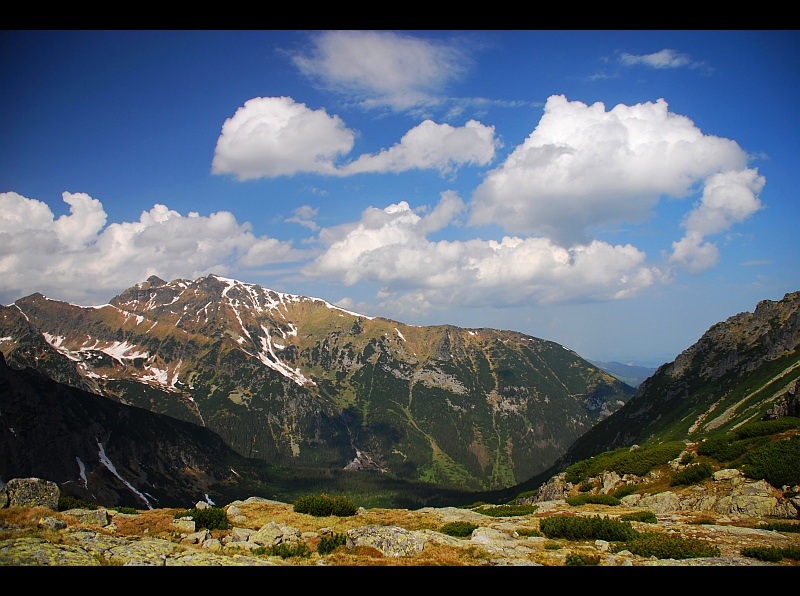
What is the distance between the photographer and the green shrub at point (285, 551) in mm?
18178

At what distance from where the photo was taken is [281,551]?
1847cm

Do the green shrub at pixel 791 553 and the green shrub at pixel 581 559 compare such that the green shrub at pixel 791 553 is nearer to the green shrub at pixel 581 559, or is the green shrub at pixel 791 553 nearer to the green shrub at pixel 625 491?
the green shrub at pixel 581 559

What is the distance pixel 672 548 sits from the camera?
59.0 feet

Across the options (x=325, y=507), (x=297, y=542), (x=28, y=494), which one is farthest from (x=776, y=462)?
(x=28, y=494)

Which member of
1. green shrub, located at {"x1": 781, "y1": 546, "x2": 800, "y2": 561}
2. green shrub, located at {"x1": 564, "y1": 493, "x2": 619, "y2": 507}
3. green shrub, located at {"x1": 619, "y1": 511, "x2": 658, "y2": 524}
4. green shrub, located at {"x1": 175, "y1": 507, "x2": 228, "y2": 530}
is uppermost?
green shrub, located at {"x1": 781, "y1": 546, "x2": 800, "y2": 561}

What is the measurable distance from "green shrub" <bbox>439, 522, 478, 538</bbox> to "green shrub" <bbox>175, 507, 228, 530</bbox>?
12780 millimetres

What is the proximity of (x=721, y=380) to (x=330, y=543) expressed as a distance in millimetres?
178418

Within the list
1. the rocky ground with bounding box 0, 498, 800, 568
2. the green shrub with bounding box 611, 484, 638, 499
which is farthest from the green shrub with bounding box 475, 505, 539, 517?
the green shrub with bounding box 611, 484, 638, 499

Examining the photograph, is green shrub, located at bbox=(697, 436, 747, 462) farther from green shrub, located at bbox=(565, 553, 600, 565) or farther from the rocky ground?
green shrub, located at bbox=(565, 553, 600, 565)

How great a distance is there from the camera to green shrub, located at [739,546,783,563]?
16641 mm
